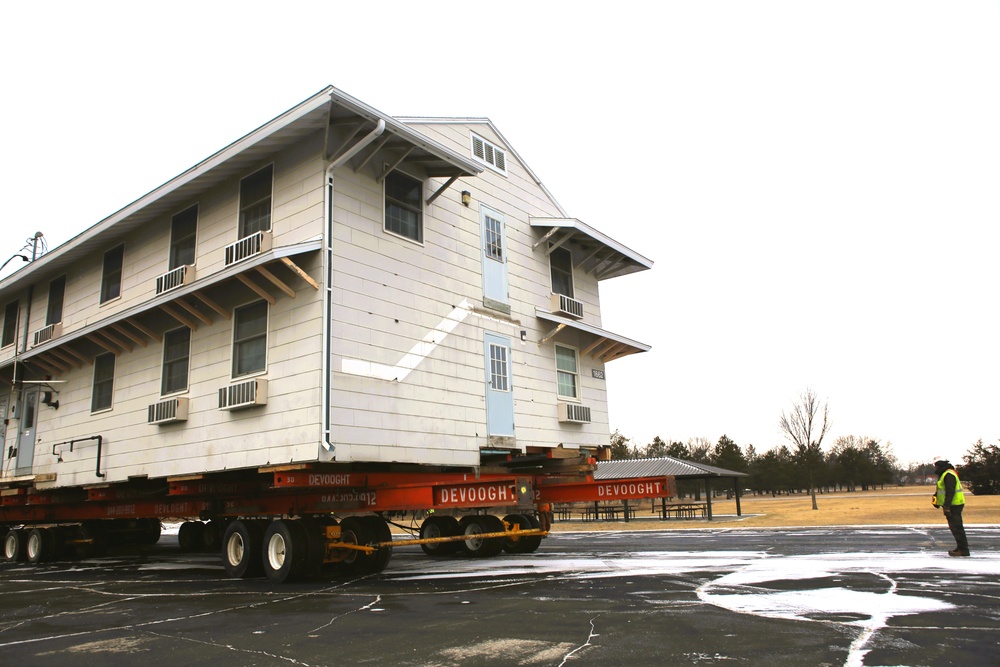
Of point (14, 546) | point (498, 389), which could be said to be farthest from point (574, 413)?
point (14, 546)

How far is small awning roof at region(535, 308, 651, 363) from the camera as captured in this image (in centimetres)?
1583

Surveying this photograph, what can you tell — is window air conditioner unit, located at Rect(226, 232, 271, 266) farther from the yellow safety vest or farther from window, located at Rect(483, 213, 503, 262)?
the yellow safety vest

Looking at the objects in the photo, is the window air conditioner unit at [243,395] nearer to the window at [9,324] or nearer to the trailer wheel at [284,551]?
the trailer wheel at [284,551]

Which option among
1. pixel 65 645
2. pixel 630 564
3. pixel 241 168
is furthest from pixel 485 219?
pixel 65 645

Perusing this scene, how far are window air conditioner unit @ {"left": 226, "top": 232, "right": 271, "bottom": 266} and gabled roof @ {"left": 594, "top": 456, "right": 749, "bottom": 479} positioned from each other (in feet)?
75.0

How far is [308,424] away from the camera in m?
11.0

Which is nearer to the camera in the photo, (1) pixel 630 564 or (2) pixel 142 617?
(2) pixel 142 617

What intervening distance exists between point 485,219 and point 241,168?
487cm

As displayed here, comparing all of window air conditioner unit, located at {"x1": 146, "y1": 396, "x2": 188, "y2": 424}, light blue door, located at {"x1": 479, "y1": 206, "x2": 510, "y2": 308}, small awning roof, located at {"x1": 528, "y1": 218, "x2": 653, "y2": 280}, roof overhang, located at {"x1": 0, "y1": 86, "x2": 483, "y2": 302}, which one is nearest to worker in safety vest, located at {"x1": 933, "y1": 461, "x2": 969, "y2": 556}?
small awning roof, located at {"x1": 528, "y1": 218, "x2": 653, "y2": 280}

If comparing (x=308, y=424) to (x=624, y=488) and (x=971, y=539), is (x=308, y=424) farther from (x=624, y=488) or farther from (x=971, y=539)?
(x=971, y=539)

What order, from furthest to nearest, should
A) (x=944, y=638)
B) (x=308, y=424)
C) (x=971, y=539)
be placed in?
(x=971, y=539) < (x=308, y=424) < (x=944, y=638)

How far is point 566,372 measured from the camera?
16.4 meters

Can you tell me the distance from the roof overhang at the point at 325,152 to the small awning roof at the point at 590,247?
3032 mm

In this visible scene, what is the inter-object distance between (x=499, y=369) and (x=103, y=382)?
344 inches
